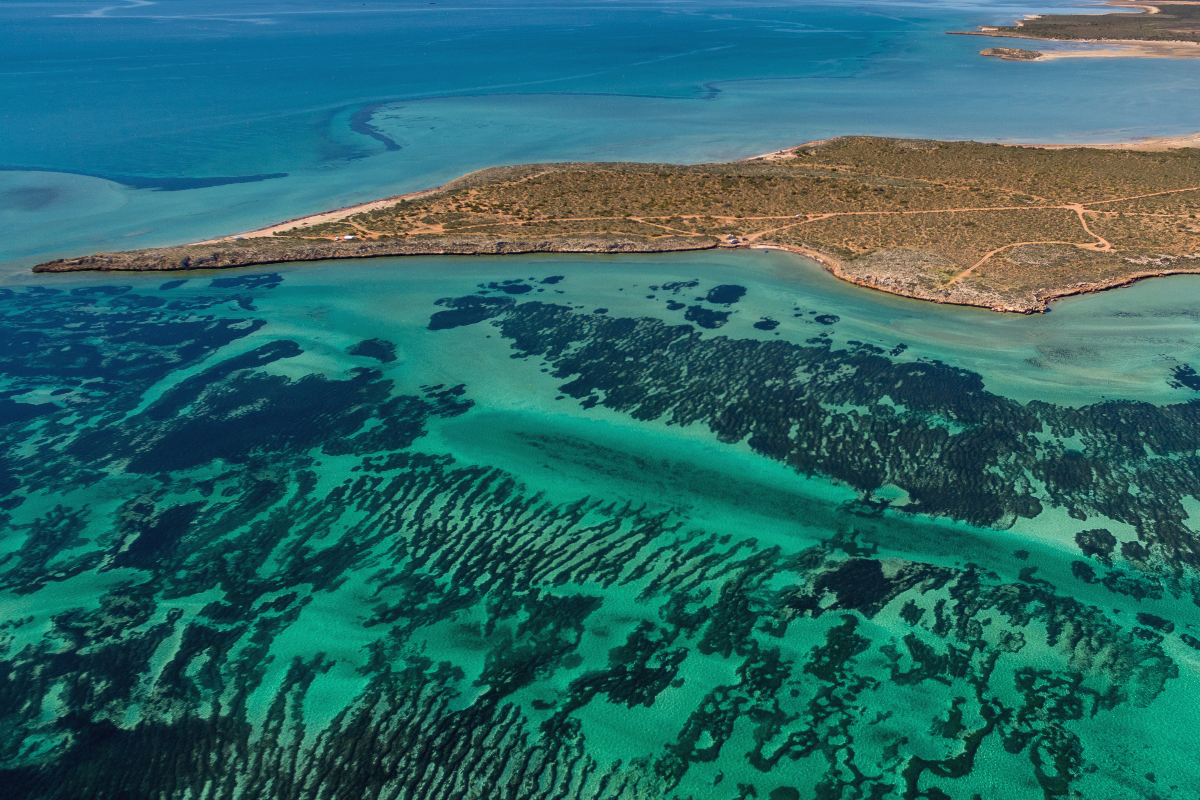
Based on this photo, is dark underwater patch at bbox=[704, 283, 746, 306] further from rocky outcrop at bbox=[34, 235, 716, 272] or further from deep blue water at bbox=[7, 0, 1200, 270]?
deep blue water at bbox=[7, 0, 1200, 270]

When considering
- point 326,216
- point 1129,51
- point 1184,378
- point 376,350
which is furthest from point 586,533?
point 1129,51

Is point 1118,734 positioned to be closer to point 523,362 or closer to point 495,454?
point 495,454

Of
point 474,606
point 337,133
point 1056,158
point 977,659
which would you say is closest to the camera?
point 977,659

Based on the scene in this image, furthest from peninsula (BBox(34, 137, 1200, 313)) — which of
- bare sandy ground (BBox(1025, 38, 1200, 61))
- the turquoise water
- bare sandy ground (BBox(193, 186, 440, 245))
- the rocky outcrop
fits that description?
bare sandy ground (BBox(1025, 38, 1200, 61))

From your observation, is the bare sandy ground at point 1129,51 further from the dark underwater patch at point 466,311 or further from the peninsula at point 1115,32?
the dark underwater patch at point 466,311

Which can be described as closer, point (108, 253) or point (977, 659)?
point (977, 659)

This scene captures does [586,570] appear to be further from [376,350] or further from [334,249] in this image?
[334,249]

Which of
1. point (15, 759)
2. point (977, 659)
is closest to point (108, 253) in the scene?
point (15, 759)
